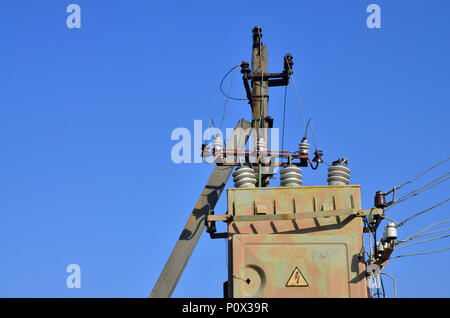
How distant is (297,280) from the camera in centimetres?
1548

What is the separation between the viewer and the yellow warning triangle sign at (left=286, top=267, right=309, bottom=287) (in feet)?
50.7

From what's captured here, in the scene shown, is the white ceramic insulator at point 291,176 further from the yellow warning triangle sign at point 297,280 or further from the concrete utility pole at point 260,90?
the concrete utility pole at point 260,90

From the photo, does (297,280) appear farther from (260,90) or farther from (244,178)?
(260,90)

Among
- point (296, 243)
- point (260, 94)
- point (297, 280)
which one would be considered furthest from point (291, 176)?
point (260, 94)

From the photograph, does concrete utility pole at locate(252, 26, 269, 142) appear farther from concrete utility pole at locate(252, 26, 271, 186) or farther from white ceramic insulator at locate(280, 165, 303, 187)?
white ceramic insulator at locate(280, 165, 303, 187)

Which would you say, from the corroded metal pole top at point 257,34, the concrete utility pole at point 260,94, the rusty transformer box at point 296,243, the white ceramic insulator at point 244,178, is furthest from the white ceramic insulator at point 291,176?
the corroded metal pole top at point 257,34

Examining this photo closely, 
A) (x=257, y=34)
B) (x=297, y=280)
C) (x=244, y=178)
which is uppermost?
(x=257, y=34)
